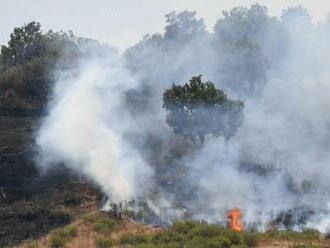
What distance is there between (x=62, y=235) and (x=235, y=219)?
8472mm

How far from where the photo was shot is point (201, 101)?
1547 inches

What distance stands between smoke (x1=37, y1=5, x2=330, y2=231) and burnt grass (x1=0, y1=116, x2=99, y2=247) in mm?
1038

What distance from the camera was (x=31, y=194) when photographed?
32.2 m

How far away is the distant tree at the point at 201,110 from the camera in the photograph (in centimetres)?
3944

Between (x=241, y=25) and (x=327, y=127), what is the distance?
3024 centimetres

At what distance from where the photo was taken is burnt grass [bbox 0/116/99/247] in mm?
27906

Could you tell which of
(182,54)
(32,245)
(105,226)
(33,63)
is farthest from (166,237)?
(182,54)

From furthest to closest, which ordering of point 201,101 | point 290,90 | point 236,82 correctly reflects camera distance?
point 290,90
point 236,82
point 201,101

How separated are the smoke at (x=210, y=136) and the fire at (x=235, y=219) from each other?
118 cm

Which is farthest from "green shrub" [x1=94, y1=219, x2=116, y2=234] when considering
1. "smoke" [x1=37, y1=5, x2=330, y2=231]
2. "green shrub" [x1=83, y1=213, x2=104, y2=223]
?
"smoke" [x1=37, y1=5, x2=330, y2=231]

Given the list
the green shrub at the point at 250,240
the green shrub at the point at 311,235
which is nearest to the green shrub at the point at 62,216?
the green shrub at the point at 250,240

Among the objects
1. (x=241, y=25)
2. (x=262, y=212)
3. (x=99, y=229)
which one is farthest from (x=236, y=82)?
(x=99, y=229)

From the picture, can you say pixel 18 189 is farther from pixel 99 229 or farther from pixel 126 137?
pixel 126 137

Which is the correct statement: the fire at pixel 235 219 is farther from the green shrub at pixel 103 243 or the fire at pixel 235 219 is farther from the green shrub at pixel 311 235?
the green shrub at pixel 103 243
